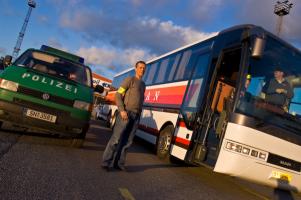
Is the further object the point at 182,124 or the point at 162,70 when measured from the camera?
the point at 162,70

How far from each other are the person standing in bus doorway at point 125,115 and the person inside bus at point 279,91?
7.52 ft

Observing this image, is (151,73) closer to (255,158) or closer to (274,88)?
(274,88)

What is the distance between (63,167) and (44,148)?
65.0 inches

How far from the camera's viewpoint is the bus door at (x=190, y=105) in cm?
820

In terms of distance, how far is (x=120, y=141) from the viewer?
706cm

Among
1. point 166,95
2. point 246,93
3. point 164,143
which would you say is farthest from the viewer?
point 166,95

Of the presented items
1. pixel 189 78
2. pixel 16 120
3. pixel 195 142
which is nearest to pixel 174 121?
pixel 189 78

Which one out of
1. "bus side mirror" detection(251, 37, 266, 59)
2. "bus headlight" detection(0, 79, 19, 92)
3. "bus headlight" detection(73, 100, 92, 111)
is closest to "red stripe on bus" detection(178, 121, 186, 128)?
"bus headlight" detection(73, 100, 92, 111)

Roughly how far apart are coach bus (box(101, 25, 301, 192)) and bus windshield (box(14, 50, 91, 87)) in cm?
255

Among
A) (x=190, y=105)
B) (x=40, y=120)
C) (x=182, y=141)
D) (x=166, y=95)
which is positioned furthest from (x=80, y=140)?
(x=166, y=95)

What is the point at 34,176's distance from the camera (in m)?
5.27

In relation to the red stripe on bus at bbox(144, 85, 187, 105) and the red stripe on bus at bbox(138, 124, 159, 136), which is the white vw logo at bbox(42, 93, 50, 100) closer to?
the red stripe on bus at bbox(144, 85, 187, 105)

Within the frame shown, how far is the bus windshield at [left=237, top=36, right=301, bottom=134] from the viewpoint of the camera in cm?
658

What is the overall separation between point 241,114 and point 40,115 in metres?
3.94
